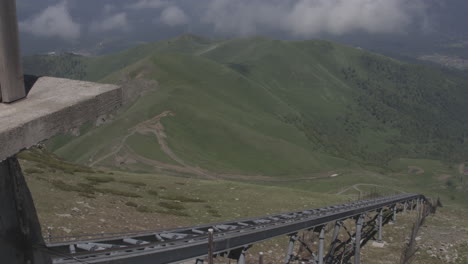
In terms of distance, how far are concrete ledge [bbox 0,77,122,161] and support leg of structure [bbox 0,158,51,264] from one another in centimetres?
112

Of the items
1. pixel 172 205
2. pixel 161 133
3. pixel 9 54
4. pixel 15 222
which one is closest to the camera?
pixel 9 54

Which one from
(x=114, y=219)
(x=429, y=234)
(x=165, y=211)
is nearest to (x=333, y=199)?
(x=429, y=234)

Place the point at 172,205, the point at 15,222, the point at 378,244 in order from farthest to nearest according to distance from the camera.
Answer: the point at 172,205
the point at 378,244
the point at 15,222

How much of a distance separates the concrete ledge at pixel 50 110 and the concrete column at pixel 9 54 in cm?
20

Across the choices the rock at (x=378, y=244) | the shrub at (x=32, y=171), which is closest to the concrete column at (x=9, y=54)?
the rock at (x=378, y=244)

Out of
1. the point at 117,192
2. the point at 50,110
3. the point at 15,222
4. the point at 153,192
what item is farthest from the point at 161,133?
the point at 50,110

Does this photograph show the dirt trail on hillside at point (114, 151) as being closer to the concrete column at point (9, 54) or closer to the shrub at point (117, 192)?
the shrub at point (117, 192)

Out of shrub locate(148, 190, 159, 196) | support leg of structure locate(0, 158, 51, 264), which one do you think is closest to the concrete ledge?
support leg of structure locate(0, 158, 51, 264)

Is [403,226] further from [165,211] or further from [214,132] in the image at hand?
[214,132]

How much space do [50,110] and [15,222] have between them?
6.49 ft

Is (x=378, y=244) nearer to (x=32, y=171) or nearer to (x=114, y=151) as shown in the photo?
(x=32, y=171)

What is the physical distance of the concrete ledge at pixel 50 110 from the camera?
15.3ft

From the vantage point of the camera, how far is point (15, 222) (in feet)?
19.4

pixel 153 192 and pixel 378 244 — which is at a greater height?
pixel 153 192
